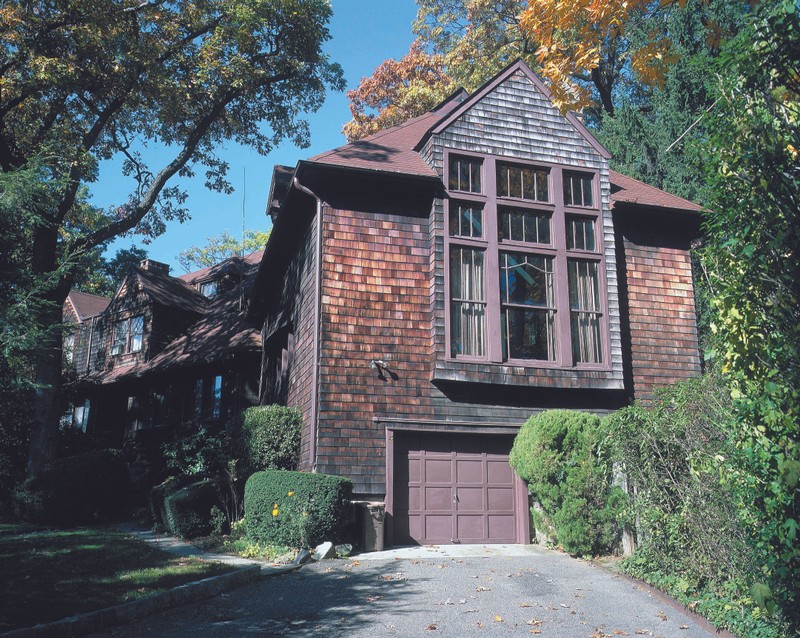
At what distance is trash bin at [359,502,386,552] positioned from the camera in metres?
12.4

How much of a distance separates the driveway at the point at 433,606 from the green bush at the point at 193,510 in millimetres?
3846

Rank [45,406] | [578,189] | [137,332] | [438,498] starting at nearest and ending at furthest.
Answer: [438,498] < [578,189] < [45,406] < [137,332]

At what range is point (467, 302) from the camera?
1430 centimetres

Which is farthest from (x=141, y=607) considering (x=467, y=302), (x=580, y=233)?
(x=580, y=233)

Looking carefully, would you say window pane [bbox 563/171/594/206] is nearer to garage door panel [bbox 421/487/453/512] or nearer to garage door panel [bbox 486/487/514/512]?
garage door panel [bbox 486/487/514/512]

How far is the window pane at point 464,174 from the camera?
48.7ft

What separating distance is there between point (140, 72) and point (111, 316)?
12.1m

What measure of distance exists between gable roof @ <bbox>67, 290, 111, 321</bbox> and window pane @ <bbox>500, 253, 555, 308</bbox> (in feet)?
87.8

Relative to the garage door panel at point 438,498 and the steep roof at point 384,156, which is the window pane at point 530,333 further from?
the steep roof at point 384,156

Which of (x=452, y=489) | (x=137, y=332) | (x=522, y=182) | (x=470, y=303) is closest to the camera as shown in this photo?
(x=452, y=489)

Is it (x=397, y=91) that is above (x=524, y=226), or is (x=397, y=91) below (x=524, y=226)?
above

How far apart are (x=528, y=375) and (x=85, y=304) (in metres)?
30.0

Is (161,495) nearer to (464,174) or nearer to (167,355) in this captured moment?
(464,174)

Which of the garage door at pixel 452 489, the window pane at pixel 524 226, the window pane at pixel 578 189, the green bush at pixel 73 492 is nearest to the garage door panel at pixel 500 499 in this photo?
the garage door at pixel 452 489
